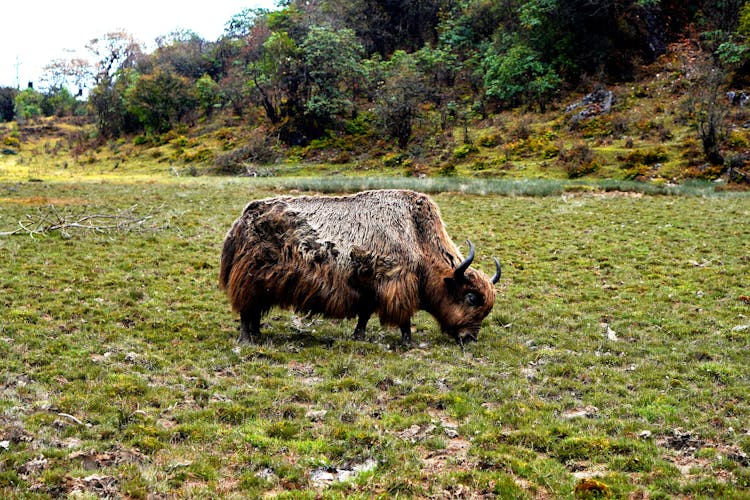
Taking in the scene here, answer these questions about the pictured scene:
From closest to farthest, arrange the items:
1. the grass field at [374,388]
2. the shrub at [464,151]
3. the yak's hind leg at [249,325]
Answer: the grass field at [374,388] → the yak's hind leg at [249,325] → the shrub at [464,151]

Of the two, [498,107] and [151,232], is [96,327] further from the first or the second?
[498,107]

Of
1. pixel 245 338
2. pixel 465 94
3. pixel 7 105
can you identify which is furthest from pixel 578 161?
pixel 7 105

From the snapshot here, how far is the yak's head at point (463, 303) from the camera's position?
1056 cm

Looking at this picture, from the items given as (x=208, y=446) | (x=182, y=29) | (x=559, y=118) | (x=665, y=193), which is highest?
(x=182, y=29)

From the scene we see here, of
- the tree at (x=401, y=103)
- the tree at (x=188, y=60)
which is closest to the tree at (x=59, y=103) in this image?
the tree at (x=188, y=60)

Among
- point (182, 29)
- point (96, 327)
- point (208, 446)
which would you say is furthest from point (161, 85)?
point (208, 446)

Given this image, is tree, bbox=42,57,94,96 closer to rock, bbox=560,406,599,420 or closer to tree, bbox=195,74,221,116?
tree, bbox=195,74,221,116

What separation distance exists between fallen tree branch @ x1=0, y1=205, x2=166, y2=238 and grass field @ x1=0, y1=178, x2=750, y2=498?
133 centimetres

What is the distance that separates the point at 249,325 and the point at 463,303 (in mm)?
3846

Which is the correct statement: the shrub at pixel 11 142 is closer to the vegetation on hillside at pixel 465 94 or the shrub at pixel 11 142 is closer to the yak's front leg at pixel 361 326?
the vegetation on hillside at pixel 465 94

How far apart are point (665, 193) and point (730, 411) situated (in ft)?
71.9

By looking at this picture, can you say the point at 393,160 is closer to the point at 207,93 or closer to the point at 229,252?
the point at 207,93

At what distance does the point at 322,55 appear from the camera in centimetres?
5169

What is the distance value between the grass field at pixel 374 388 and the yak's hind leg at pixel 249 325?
1.05 feet
